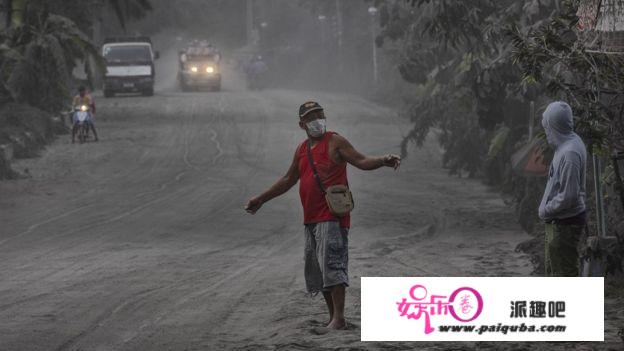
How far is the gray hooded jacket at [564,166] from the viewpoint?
9125 millimetres

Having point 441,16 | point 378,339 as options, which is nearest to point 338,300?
point 378,339

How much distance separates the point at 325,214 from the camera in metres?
9.87

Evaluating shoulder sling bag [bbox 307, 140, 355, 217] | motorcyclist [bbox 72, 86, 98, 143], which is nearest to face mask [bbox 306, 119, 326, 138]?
shoulder sling bag [bbox 307, 140, 355, 217]

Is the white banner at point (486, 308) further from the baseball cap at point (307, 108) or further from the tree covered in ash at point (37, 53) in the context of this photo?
the tree covered in ash at point (37, 53)

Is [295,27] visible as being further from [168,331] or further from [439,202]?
[168,331]

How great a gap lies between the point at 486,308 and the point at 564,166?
59.0 inches

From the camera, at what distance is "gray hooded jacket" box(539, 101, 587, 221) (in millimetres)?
9125

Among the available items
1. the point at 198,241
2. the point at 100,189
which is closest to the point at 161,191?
the point at 100,189

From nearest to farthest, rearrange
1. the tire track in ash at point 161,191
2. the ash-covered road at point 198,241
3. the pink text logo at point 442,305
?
the pink text logo at point 442,305 → the ash-covered road at point 198,241 → the tire track in ash at point 161,191

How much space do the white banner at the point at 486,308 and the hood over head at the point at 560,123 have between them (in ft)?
4.56

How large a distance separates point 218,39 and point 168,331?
130163mm

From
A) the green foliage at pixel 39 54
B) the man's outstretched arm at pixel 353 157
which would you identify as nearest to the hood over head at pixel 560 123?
the man's outstretched arm at pixel 353 157

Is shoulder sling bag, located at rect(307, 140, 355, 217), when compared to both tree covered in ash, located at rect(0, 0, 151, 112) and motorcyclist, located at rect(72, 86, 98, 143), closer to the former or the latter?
tree covered in ash, located at rect(0, 0, 151, 112)

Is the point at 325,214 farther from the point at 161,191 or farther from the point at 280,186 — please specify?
the point at 161,191
